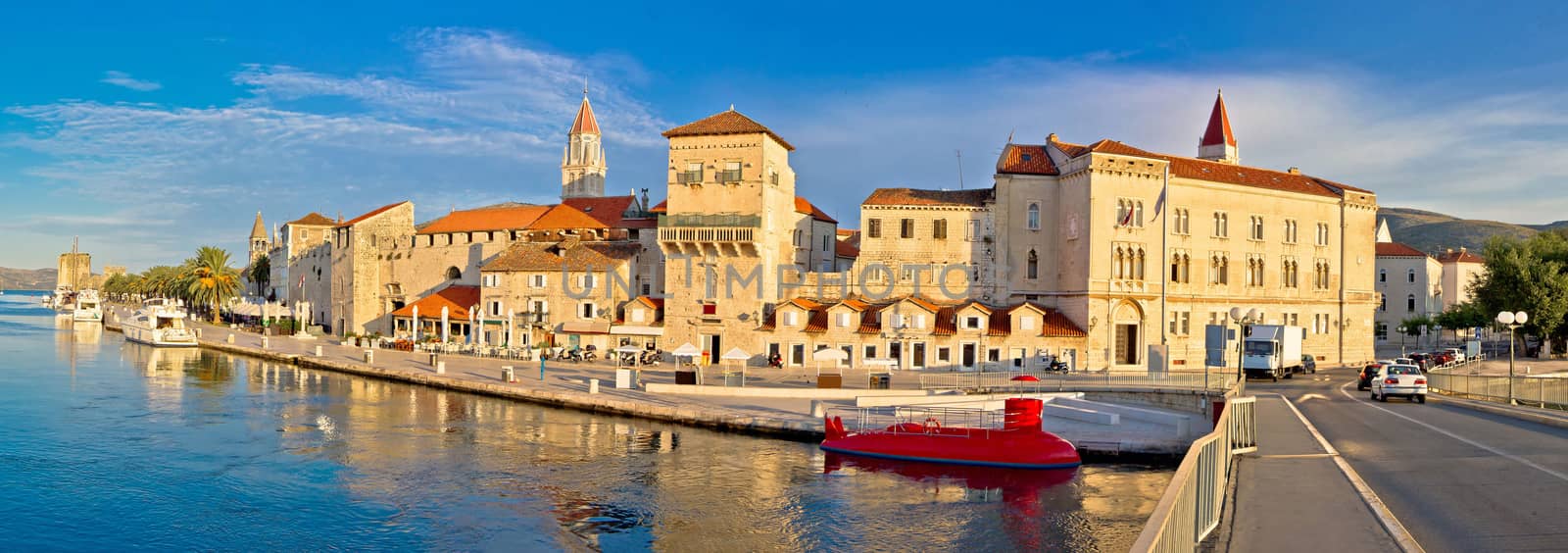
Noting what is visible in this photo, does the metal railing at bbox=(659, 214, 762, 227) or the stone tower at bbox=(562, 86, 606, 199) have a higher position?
the stone tower at bbox=(562, 86, 606, 199)

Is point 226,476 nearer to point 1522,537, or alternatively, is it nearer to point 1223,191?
point 1522,537

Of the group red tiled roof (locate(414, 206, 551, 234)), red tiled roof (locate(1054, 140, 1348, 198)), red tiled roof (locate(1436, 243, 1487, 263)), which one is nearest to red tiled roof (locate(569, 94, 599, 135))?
red tiled roof (locate(414, 206, 551, 234))

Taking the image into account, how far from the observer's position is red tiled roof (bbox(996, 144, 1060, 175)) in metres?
A: 50.0

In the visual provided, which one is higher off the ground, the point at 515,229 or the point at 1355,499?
the point at 515,229

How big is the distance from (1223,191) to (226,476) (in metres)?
50.5

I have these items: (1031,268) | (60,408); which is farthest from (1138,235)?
(60,408)

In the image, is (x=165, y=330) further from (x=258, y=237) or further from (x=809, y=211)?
(x=258, y=237)

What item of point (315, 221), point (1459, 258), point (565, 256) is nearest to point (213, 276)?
point (315, 221)

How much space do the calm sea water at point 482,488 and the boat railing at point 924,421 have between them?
4.62 ft

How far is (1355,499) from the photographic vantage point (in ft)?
36.3

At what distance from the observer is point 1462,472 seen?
13562 mm

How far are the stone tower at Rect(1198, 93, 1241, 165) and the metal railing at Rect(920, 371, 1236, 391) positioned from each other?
37650mm

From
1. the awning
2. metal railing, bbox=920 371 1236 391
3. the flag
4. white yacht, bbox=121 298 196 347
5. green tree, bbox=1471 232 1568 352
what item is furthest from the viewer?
white yacht, bbox=121 298 196 347

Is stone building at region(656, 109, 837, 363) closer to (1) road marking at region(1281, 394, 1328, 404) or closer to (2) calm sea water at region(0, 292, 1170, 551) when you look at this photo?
(2) calm sea water at region(0, 292, 1170, 551)
